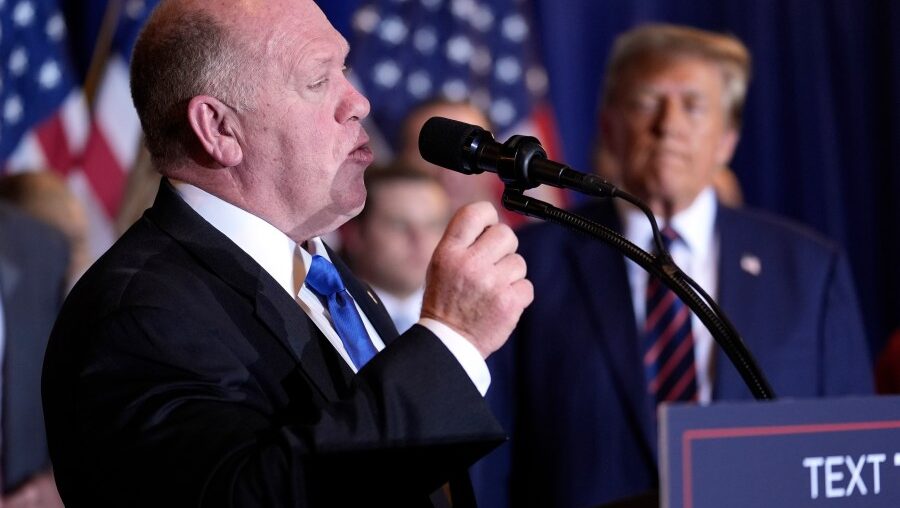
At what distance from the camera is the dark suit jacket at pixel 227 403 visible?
1.16m

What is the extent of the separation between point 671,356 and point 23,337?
1.56 m

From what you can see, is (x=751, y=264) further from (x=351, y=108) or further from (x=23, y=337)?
(x=23, y=337)

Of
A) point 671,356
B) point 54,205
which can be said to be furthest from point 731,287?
point 54,205

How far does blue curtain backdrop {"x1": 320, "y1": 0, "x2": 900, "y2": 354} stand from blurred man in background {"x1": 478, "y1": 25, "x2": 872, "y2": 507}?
6.21ft

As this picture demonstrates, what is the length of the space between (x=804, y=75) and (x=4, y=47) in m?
2.85

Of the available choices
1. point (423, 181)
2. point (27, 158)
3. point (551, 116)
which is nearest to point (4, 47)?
point (27, 158)

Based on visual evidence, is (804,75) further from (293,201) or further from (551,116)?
(293,201)

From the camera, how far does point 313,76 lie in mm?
1491

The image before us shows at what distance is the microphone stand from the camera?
1310mm

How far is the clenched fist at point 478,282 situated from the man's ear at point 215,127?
1.10ft

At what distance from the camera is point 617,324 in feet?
7.95

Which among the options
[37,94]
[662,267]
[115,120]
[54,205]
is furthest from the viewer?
[115,120]

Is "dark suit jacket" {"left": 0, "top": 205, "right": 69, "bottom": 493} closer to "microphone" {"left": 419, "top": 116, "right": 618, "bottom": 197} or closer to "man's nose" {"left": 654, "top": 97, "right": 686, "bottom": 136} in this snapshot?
"man's nose" {"left": 654, "top": 97, "right": 686, "bottom": 136}

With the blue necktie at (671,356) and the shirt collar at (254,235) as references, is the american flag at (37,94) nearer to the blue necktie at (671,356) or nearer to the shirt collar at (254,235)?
the blue necktie at (671,356)
